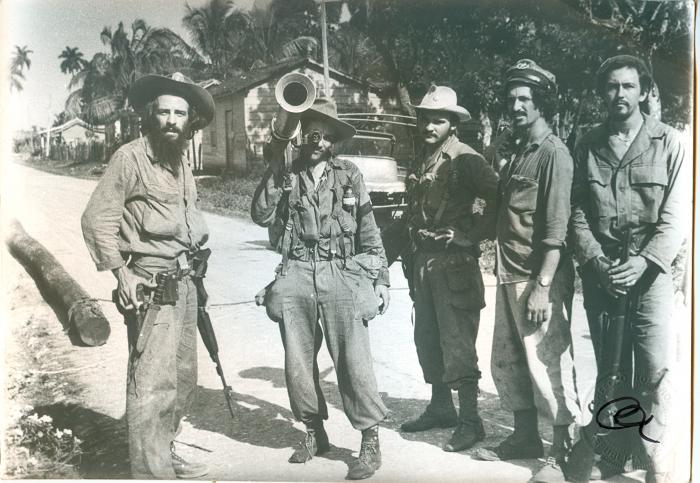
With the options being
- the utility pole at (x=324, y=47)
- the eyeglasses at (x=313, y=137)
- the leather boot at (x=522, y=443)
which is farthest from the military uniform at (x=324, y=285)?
the leather boot at (x=522, y=443)

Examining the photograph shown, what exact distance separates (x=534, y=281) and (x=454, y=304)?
61 centimetres

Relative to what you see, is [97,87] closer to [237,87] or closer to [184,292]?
[237,87]

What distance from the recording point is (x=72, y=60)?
5.85 meters

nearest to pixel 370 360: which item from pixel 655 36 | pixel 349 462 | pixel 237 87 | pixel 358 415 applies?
pixel 358 415

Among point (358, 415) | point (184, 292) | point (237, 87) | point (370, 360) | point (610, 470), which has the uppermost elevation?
point (237, 87)

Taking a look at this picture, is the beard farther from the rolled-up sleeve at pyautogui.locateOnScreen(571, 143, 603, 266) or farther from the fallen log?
the rolled-up sleeve at pyautogui.locateOnScreen(571, 143, 603, 266)

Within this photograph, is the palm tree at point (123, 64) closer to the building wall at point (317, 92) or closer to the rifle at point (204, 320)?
the building wall at point (317, 92)

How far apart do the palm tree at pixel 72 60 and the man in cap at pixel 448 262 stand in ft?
8.88

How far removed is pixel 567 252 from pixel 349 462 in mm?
2241

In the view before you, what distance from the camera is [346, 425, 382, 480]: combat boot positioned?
216 inches

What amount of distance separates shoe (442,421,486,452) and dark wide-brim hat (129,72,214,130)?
3046 millimetres

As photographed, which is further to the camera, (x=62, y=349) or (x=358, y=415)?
(x=62, y=349)

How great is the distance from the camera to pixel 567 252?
5.53m

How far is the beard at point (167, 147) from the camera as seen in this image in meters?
5.62
